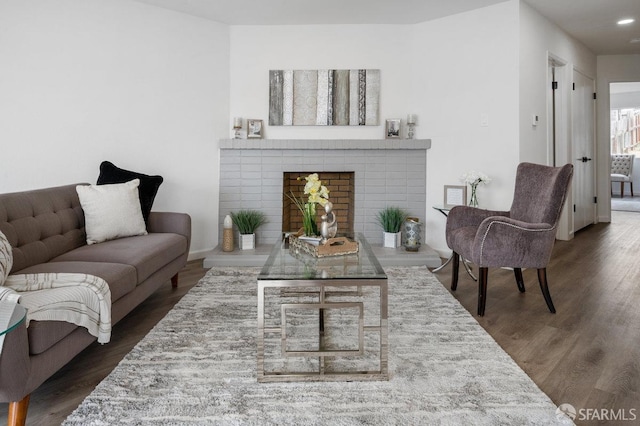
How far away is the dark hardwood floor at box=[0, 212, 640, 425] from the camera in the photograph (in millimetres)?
1630

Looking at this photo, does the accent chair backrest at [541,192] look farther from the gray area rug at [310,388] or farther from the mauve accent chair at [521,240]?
the gray area rug at [310,388]

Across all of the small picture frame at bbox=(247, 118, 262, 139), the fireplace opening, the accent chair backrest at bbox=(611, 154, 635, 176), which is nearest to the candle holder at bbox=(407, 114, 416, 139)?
the fireplace opening

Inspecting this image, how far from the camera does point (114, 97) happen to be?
3.63m

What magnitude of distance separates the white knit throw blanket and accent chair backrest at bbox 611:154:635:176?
11788 mm

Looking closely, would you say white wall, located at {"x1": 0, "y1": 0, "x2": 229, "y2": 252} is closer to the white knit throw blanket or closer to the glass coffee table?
the white knit throw blanket

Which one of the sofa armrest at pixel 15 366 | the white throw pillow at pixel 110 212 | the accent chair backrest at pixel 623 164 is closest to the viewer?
the sofa armrest at pixel 15 366

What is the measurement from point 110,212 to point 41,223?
1.37 feet

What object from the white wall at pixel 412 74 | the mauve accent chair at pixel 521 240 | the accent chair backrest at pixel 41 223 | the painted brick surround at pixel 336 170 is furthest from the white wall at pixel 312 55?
the accent chair backrest at pixel 41 223

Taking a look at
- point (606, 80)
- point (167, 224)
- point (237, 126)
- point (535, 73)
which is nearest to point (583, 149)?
point (606, 80)

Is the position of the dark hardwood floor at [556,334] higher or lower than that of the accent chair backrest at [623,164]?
lower

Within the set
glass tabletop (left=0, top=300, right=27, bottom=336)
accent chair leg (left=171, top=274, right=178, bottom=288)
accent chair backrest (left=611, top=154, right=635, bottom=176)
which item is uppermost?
accent chair backrest (left=611, top=154, right=635, bottom=176)

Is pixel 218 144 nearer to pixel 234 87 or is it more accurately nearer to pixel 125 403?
pixel 234 87

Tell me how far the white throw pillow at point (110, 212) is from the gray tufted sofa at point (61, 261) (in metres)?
0.07

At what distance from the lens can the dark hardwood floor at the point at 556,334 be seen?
5.35ft
